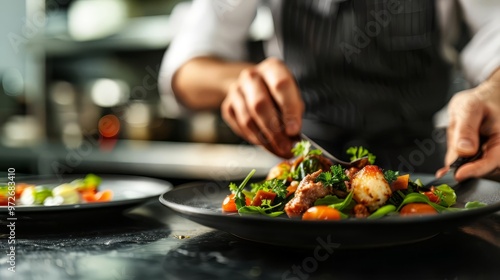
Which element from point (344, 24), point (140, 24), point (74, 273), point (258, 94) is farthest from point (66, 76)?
point (74, 273)

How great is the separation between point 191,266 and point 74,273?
0.45 ft

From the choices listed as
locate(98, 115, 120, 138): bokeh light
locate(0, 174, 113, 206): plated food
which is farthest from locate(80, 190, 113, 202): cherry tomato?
locate(98, 115, 120, 138): bokeh light

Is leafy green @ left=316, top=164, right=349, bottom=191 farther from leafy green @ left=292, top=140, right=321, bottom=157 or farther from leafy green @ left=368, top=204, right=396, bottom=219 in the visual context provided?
leafy green @ left=292, top=140, right=321, bottom=157

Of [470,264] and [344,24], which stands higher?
[344,24]

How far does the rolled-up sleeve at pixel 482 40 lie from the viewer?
1672 mm

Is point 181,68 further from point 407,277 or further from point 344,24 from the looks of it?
point 407,277

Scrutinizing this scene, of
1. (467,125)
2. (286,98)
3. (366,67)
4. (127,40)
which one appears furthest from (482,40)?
(127,40)

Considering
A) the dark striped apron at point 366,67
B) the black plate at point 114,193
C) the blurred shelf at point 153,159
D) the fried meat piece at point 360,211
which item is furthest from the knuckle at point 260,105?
the blurred shelf at point 153,159

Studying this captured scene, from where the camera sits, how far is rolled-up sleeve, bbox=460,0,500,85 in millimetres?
1672

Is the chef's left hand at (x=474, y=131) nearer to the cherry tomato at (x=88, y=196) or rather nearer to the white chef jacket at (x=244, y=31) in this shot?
the white chef jacket at (x=244, y=31)

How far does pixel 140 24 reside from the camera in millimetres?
3445

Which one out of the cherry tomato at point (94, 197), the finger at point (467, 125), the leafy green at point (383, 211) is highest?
the finger at point (467, 125)

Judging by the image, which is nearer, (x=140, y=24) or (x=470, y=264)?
(x=470, y=264)

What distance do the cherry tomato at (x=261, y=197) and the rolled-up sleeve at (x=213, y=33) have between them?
1091 mm
